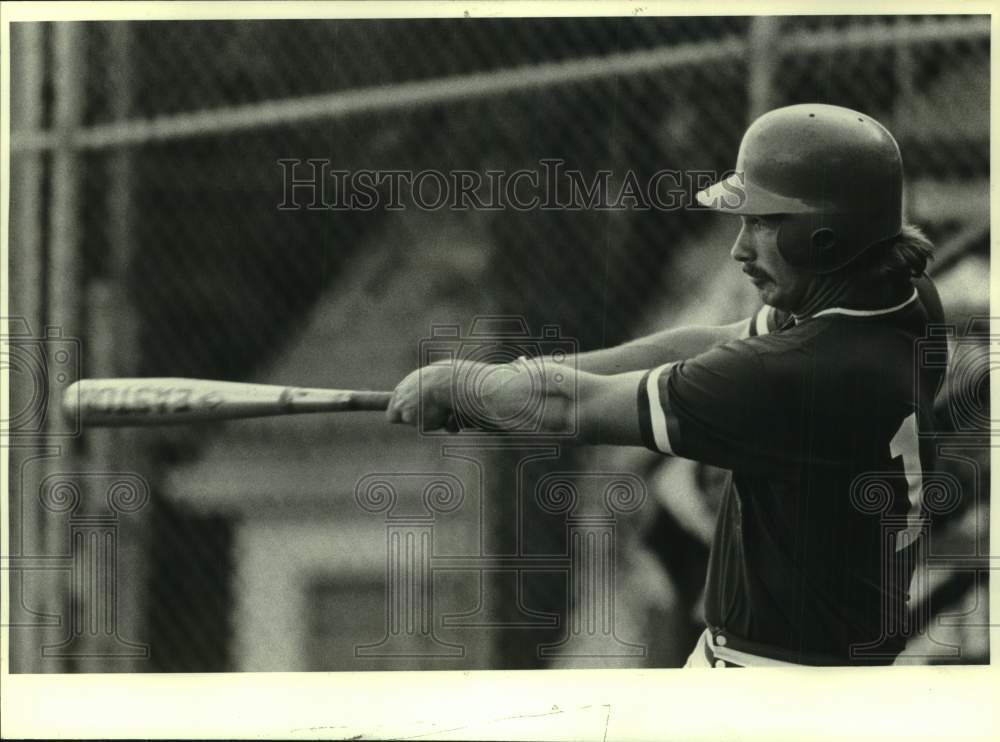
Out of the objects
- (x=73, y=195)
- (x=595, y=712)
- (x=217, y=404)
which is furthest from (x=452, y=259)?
(x=595, y=712)

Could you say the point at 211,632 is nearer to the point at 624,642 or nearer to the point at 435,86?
the point at 624,642

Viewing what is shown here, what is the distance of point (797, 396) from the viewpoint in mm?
4953

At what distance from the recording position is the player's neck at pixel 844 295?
4.98 metres

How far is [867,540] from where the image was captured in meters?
5.03

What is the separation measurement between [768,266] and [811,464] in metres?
0.79

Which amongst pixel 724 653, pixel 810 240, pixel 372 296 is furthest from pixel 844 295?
pixel 372 296

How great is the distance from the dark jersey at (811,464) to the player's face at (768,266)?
0.35 ft

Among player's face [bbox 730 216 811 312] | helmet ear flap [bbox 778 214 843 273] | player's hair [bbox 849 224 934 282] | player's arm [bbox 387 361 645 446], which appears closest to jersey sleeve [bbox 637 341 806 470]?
player's arm [bbox 387 361 645 446]

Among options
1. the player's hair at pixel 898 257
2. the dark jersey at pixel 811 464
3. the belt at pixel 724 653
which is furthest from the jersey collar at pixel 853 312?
the belt at pixel 724 653

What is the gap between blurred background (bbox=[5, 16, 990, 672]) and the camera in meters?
5.08

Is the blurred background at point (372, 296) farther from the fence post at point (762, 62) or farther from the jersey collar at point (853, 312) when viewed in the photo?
the jersey collar at point (853, 312)

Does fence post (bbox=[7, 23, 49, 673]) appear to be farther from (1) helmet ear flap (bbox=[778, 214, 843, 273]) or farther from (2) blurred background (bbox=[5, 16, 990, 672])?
(1) helmet ear flap (bbox=[778, 214, 843, 273])

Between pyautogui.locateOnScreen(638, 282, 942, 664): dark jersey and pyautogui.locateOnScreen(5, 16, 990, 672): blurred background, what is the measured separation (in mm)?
150

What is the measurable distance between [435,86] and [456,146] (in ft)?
0.83
